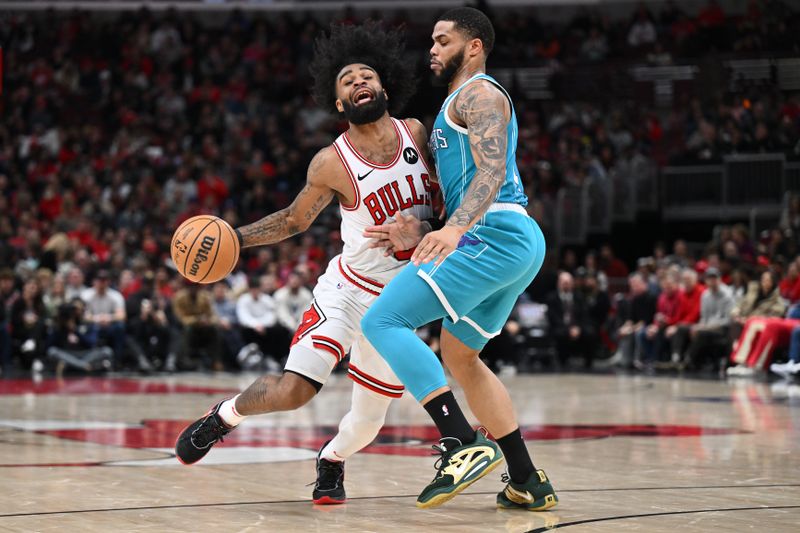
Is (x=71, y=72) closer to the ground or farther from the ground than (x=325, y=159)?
farther from the ground

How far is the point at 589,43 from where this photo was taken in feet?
81.1

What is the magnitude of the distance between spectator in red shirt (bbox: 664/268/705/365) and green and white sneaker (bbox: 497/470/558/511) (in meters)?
11.5

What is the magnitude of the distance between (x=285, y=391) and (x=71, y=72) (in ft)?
69.4

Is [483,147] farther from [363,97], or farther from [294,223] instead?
[294,223]

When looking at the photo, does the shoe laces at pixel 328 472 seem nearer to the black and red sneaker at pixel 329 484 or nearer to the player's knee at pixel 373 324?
the black and red sneaker at pixel 329 484

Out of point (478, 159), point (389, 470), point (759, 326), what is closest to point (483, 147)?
point (478, 159)

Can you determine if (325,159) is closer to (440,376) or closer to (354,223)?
(354,223)

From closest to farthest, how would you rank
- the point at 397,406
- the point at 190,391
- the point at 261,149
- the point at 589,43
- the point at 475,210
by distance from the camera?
the point at 475,210
the point at 397,406
the point at 190,391
the point at 261,149
the point at 589,43

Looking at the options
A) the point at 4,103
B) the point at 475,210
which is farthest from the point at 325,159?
the point at 4,103

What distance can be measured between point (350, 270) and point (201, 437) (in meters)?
1.01

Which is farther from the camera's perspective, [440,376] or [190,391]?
[190,391]

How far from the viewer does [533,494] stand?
486cm

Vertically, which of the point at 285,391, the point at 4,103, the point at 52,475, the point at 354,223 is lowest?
the point at 52,475

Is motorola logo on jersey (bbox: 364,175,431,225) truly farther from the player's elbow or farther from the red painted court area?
the red painted court area
